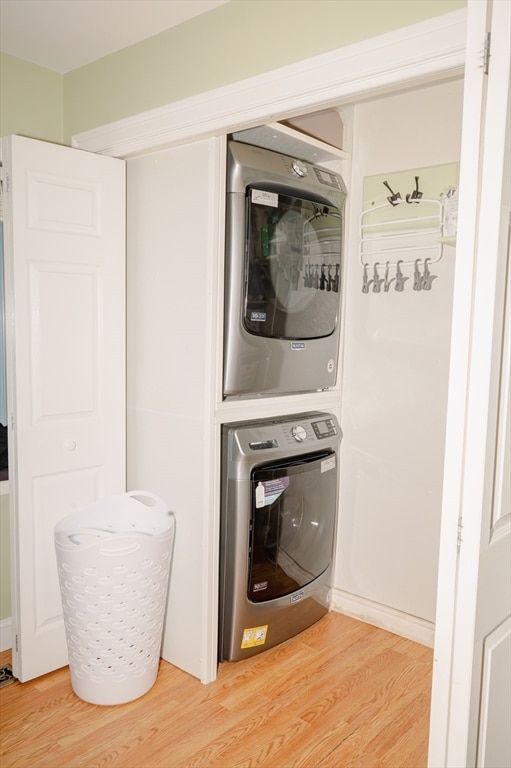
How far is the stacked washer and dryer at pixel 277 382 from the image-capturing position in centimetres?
230

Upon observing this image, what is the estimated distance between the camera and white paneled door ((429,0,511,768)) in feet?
3.83

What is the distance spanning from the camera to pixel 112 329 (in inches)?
99.6

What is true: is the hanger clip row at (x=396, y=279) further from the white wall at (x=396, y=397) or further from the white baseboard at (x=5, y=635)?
the white baseboard at (x=5, y=635)

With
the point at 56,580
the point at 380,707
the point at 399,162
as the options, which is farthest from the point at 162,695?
the point at 399,162

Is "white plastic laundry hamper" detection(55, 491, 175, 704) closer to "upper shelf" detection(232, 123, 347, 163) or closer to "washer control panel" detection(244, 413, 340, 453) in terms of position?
"washer control panel" detection(244, 413, 340, 453)

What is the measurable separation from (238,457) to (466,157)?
1.47 meters

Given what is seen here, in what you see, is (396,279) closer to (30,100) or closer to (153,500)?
(153,500)

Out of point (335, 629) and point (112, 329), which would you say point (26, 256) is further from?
point (335, 629)

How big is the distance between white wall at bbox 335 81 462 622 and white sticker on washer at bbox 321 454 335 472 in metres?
0.19

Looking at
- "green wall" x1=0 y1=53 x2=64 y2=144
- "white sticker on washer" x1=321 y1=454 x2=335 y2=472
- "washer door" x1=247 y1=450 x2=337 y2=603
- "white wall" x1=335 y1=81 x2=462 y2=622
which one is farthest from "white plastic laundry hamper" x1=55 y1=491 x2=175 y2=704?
"green wall" x1=0 y1=53 x2=64 y2=144

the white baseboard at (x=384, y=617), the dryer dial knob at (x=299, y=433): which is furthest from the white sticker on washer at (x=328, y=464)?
the white baseboard at (x=384, y=617)

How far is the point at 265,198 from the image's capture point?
2.33 m

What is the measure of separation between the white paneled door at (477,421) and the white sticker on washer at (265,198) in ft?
3.89

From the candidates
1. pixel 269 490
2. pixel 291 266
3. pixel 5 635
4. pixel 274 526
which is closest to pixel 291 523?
pixel 274 526
